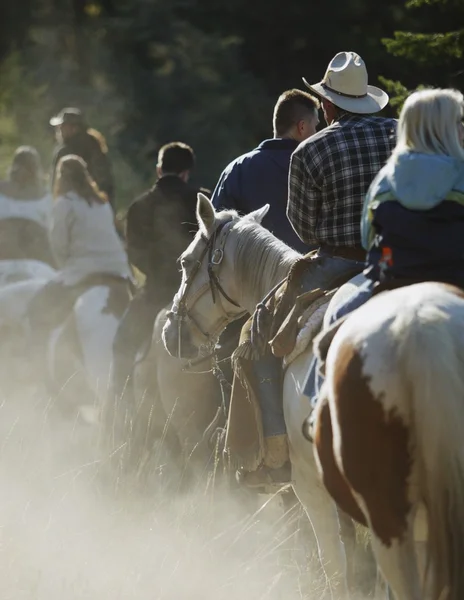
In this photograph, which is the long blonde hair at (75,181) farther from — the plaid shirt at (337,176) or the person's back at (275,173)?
the plaid shirt at (337,176)

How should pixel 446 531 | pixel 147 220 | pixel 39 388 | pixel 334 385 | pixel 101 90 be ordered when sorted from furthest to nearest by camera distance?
pixel 101 90 → pixel 39 388 → pixel 147 220 → pixel 334 385 → pixel 446 531

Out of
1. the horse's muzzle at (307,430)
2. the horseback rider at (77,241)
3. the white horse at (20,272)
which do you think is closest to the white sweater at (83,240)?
the horseback rider at (77,241)

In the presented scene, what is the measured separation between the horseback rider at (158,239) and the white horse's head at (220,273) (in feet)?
8.90

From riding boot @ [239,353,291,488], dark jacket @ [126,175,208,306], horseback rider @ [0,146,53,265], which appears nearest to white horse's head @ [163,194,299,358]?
riding boot @ [239,353,291,488]

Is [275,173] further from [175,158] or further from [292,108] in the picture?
[175,158]

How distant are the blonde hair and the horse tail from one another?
28.7 inches

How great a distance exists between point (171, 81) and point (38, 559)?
16385mm

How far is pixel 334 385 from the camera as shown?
4770 mm

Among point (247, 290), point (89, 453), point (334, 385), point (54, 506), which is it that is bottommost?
point (89, 453)

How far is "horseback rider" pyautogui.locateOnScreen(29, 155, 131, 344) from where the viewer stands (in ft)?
40.2

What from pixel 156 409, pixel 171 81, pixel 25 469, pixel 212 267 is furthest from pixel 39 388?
pixel 171 81

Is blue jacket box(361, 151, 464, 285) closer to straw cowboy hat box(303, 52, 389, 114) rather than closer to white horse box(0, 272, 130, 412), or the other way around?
straw cowboy hat box(303, 52, 389, 114)

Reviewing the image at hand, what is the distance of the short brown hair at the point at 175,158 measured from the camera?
10219mm

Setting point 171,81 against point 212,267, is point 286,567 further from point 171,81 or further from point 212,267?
point 171,81
